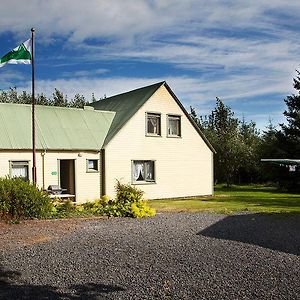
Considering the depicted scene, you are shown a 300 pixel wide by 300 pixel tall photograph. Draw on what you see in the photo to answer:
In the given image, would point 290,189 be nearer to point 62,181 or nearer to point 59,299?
point 62,181

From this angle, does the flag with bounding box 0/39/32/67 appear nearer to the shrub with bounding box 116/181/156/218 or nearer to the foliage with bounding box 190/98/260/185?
the shrub with bounding box 116/181/156/218

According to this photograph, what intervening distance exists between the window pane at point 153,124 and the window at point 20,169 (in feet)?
24.2

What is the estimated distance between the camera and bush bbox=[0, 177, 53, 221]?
44.8 feet

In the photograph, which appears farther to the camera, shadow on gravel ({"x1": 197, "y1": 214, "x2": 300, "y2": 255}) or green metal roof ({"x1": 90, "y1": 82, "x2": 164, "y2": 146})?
green metal roof ({"x1": 90, "y1": 82, "x2": 164, "y2": 146})

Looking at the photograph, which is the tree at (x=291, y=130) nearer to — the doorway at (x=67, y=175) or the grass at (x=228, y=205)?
the grass at (x=228, y=205)

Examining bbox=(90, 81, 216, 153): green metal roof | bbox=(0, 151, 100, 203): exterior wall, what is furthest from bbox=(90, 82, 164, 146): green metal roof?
bbox=(0, 151, 100, 203): exterior wall

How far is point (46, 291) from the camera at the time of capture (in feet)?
21.2

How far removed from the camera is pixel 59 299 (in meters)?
6.12

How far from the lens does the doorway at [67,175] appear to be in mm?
21953

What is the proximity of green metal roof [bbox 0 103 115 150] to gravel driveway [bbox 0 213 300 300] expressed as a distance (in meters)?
9.15

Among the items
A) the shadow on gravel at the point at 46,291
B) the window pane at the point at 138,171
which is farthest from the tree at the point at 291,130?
the shadow on gravel at the point at 46,291

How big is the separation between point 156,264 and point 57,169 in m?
14.2

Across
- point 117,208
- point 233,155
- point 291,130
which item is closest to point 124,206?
point 117,208

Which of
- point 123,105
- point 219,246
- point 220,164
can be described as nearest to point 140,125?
point 123,105
